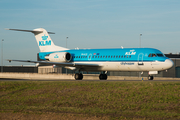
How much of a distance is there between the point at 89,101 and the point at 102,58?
18394 millimetres

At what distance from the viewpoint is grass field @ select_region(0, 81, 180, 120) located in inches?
792

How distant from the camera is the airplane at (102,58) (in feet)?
123

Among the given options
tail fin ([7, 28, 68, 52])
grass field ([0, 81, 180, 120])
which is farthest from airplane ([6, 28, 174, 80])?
grass field ([0, 81, 180, 120])

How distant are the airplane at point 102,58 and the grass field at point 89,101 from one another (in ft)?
35.9

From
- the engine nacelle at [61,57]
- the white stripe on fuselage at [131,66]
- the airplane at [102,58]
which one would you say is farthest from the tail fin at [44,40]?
the white stripe on fuselage at [131,66]

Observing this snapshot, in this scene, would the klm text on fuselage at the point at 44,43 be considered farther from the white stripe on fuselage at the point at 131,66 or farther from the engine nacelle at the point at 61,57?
the white stripe on fuselage at the point at 131,66

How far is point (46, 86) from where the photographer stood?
29.7 m

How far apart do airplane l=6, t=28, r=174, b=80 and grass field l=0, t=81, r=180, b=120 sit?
10938mm

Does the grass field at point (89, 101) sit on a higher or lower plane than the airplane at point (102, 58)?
lower

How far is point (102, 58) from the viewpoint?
4234 centimetres

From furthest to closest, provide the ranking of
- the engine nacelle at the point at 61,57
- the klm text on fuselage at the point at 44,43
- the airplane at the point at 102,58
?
the klm text on fuselage at the point at 44,43 < the engine nacelle at the point at 61,57 < the airplane at the point at 102,58

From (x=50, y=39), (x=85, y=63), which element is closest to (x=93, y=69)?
(x=85, y=63)

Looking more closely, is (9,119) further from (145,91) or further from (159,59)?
(159,59)

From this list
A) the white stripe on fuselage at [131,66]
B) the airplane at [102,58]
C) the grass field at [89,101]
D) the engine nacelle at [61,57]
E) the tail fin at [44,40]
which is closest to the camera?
the grass field at [89,101]
